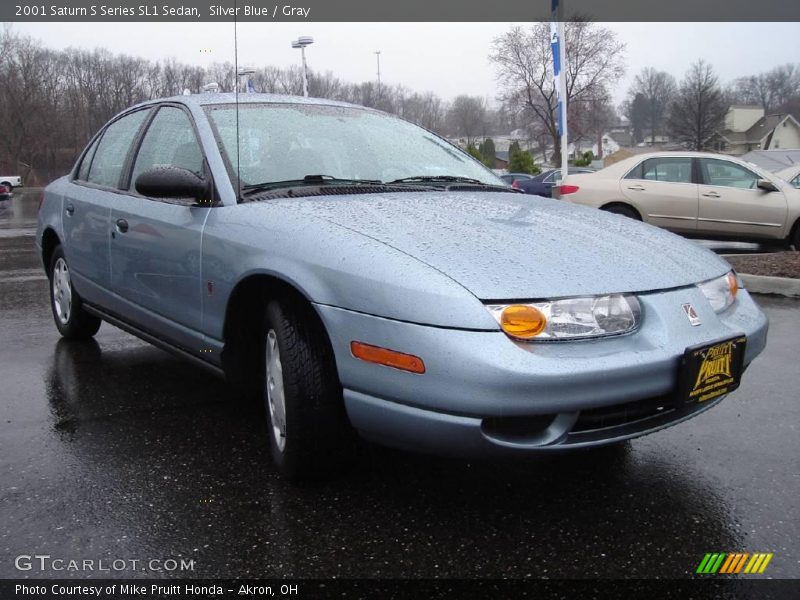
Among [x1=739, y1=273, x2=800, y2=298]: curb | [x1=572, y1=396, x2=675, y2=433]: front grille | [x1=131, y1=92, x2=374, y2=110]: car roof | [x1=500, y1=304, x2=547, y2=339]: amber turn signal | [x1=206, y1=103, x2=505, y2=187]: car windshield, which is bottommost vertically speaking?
[x1=739, y1=273, x2=800, y2=298]: curb

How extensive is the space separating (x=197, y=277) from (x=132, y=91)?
3305 cm

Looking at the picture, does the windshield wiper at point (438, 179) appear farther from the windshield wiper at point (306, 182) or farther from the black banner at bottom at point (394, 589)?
Answer: the black banner at bottom at point (394, 589)

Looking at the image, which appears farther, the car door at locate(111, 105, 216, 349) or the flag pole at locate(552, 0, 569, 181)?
the flag pole at locate(552, 0, 569, 181)

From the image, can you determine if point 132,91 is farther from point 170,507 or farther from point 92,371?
point 170,507

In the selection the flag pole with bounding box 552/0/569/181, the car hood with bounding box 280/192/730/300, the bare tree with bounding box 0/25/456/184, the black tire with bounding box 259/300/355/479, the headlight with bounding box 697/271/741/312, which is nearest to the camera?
the car hood with bounding box 280/192/730/300

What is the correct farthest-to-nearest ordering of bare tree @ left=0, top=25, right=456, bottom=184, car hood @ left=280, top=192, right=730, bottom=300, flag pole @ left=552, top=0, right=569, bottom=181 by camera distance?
bare tree @ left=0, top=25, right=456, bottom=184
flag pole @ left=552, top=0, right=569, bottom=181
car hood @ left=280, top=192, right=730, bottom=300

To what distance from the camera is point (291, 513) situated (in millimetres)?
2588

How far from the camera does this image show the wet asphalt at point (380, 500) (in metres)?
2.30

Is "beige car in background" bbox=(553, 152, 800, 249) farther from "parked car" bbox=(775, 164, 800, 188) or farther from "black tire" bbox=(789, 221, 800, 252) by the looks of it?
"parked car" bbox=(775, 164, 800, 188)

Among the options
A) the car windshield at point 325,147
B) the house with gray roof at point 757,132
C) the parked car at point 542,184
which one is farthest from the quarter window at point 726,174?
the house with gray roof at point 757,132

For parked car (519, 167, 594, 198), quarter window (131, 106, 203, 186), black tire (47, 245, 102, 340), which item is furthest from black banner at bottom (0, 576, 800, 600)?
parked car (519, 167, 594, 198)

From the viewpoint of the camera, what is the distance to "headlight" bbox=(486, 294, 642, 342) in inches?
88.7

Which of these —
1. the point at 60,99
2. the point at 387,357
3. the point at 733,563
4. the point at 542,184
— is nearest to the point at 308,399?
the point at 387,357

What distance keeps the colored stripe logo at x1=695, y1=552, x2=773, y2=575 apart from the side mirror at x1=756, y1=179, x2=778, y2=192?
346 inches
